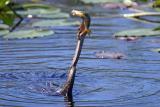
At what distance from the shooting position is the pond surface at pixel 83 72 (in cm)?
344

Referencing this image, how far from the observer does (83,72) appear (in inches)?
160

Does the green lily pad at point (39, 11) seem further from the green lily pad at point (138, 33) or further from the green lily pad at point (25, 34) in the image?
the green lily pad at point (138, 33)

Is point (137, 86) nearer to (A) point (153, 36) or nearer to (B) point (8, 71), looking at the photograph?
(B) point (8, 71)

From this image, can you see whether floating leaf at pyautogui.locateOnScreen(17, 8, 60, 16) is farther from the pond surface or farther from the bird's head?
the bird's head

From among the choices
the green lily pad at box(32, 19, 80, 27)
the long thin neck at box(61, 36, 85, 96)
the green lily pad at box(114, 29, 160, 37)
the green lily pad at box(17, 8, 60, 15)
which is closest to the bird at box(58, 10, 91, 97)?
the long thin neck at box(61, 36, 85, 96)

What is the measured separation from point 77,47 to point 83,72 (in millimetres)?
738

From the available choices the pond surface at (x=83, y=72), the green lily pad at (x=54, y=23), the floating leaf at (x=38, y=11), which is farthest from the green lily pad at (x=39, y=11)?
the pond surface at (x=83, y=72)

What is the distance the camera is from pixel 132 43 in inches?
201

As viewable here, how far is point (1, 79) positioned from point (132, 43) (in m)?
1.51

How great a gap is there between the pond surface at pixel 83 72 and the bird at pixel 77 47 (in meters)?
0.06

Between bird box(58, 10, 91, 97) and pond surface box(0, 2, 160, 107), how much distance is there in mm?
58

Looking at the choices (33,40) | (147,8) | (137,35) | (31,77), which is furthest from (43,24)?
(31,77)

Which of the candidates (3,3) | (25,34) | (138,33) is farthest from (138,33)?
(3,3)

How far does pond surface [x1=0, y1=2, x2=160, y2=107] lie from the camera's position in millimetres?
3438
